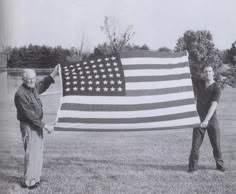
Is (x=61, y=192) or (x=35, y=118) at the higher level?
(x=35, y=118)

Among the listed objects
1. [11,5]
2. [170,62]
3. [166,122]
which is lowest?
[166,122]

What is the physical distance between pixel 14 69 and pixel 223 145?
12.1ft

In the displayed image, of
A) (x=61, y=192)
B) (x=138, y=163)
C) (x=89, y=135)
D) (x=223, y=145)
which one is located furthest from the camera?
(x=89, y=135)

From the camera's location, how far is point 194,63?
25.4ft

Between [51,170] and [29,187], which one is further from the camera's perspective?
[51,170]

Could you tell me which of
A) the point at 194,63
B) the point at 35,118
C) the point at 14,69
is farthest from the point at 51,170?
the point at 194,63

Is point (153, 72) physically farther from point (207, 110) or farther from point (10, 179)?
point (10, 179)

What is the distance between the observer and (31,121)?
473cm

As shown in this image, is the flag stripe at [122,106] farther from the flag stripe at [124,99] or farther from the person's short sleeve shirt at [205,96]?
the person's short sleeve shirt at [205,96]

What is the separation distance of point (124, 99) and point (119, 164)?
49.8 inches

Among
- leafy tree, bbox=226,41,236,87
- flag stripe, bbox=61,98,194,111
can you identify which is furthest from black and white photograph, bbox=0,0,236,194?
leafy tree, bbox=226,41,236,87

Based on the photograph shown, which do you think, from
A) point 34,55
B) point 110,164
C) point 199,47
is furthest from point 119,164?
point 199,47

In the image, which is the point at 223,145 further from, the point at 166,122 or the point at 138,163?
the point at 166,122

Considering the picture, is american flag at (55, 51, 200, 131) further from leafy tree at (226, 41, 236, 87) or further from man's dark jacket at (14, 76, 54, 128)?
leafy tree at (226, 41, 236, 87)
